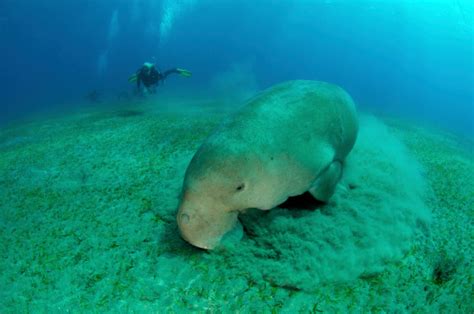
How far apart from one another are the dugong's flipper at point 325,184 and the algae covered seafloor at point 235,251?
0.17m

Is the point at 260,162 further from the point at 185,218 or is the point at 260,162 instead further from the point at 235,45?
the point at 235,45

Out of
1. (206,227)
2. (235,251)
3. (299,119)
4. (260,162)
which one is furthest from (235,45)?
(206,227)

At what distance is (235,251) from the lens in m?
3.11

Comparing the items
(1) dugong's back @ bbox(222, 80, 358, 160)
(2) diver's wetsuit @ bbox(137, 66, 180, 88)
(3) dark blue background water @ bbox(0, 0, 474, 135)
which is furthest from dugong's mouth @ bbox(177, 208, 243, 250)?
(3) dark blue background water @ bbox(0, 0, 474, 135)

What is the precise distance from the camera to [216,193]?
9.06 ft

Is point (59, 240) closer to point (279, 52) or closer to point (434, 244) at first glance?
point (434, 244)

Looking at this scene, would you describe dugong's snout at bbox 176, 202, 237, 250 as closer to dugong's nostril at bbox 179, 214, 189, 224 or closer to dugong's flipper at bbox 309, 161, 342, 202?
dugong's nostril at bbox 179, 214, 189, 224

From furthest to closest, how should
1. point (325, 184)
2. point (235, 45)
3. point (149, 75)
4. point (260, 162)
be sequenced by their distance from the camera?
1. point (235, 45)
2. point (149, 75)
3. point (325, 184)
4. point (260, 162)

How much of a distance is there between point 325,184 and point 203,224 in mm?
1556

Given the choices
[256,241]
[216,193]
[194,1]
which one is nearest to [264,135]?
[216,193]

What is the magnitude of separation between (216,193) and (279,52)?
165988 mm

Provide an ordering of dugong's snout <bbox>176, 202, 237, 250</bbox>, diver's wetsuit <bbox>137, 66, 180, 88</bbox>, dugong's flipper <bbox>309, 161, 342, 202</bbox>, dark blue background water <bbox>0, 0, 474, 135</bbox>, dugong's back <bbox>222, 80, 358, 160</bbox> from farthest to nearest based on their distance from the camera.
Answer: dark blue background water <bbox>0, 0, 474, 135</bbox> < diver's wetsuit <bbox>137, 66, 180, 88</bbox> < dugong's flipper <bbox>309, 161, 342, 202</bbox> < dugong's back <bbox>222, 80, 358, 160</bbox> < dugong's snout <bbox>176, 202, 237, 250</bbox>

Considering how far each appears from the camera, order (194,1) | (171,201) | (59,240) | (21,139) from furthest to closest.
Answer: (194,1), (21,139), (171,201), (59,240)

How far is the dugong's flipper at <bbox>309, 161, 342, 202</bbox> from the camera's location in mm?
3615
